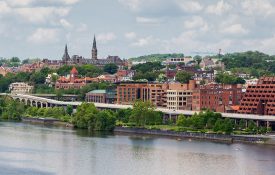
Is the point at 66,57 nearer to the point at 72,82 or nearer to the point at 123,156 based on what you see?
the point at 72,82

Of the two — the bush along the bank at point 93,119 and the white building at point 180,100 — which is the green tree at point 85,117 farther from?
the white building at point 180,100

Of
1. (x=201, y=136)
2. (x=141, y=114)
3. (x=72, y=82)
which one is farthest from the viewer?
(x=72, y=82)

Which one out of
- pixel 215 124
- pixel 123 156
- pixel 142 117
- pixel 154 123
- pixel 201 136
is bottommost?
pixel 123 156

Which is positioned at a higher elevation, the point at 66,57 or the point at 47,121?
the point at 66,57

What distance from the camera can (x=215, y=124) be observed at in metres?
64.0

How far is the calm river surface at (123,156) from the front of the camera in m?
45.4

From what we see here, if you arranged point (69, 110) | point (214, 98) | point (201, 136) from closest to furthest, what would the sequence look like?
1. point (201, 136)
2. point (214, 98)
3. point (69, 110)

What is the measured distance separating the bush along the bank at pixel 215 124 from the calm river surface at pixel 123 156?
4.20 m

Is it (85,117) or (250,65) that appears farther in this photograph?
(250,65)

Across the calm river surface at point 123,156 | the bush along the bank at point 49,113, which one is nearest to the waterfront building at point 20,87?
the bush along the bank at point 49,113

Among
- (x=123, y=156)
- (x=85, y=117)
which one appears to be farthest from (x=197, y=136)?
(x=123, y=156)

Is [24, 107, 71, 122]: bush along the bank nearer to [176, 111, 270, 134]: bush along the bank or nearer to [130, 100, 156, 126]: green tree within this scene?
[130, 100, 156, 126]: green tree

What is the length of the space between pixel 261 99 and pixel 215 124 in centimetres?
961

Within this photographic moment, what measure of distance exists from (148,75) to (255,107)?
137ft
